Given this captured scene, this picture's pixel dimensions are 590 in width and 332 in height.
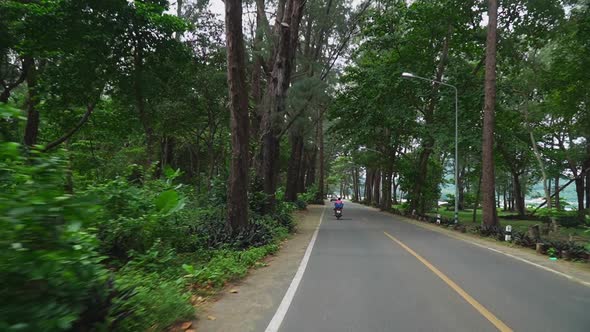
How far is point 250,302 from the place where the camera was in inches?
248

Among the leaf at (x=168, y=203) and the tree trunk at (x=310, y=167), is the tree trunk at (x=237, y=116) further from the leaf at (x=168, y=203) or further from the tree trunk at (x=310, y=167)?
the tree trunk at (x=310, y=167)

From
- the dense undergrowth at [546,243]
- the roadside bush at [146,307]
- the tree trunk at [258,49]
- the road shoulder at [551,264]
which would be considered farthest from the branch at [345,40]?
the roadside bush at [146,307]

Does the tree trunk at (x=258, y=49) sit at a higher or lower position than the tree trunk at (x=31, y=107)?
higher

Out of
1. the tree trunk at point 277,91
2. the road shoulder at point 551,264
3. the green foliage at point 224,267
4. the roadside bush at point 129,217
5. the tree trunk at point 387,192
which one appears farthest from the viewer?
the tree trunk at point 387,192

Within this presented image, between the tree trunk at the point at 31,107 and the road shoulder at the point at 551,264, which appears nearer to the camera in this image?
the road shoulder at the point at 551,264

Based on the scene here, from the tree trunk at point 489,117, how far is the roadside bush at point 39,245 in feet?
58.0

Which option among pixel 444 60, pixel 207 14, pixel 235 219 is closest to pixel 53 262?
pixel 235 219

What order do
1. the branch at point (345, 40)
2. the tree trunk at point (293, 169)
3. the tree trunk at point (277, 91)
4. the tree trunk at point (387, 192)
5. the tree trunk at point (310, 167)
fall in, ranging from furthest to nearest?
the tree trunk at point (310, 167) → the tree trunk at point (387, 192) → the tree trunk at point (293, 169) → the branch at point (345, 40) → the tree trunk at point (277, 91)

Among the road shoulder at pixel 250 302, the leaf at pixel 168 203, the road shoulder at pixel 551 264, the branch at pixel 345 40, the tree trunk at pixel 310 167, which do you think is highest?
the branch at pixel 345 40

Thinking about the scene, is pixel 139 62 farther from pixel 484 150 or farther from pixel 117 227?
pixel 484 150

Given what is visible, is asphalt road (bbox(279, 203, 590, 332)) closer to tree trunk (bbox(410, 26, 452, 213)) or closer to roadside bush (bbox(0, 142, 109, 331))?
roadside bush (bbox(0, 142, 109, 331))

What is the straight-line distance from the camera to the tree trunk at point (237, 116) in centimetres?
1200

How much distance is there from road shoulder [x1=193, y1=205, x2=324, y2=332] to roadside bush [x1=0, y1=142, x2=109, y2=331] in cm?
191

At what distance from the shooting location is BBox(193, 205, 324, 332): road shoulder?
17.0 ft
